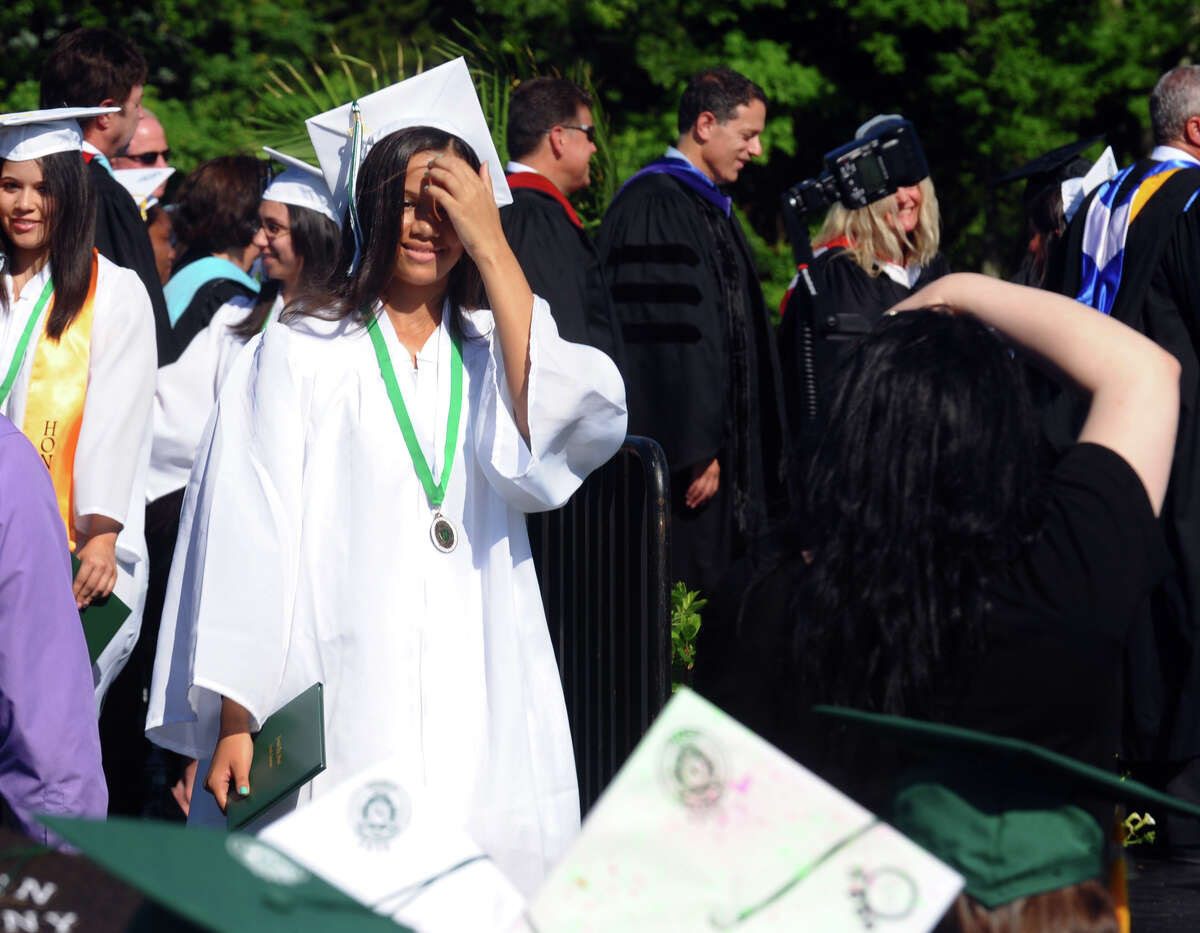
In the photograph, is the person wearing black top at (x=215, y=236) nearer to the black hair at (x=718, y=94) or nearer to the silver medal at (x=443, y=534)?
the black hair at (x=718, y=94)

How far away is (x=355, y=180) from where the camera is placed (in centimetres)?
307

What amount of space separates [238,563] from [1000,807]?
1.49 m

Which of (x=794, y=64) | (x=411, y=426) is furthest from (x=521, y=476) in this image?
(x=794, y=64)

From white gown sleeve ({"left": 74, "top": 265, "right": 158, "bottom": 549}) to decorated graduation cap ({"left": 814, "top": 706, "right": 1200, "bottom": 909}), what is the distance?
286 centimetres

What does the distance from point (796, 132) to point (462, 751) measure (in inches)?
558

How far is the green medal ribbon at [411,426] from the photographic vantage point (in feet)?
9.51

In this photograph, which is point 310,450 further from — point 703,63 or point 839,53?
point 839,53

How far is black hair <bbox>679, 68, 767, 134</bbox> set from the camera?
6.26m

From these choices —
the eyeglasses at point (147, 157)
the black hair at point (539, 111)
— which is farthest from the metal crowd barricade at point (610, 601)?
the eyeglasses at point (147, 157)

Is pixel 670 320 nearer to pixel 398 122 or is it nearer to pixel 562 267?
pixel 562 267

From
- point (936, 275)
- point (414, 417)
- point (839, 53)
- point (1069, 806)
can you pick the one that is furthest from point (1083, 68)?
point (1069, 806)

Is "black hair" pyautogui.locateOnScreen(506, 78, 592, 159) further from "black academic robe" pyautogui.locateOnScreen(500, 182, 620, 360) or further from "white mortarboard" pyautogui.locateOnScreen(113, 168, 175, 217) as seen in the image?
"white mortarboard" pyautogui.locateOnScreen(113, 168, 175, 217)

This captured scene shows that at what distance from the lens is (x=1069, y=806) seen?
178 cm

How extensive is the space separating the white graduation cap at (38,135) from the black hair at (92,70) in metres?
1.01
